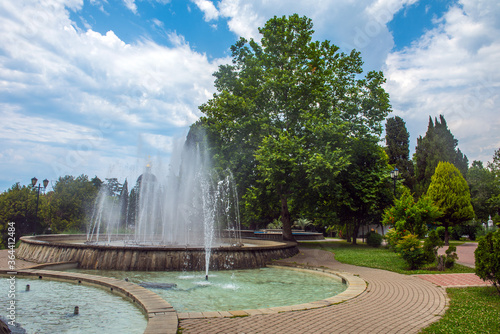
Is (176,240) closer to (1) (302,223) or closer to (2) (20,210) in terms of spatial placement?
(2) (20,210)

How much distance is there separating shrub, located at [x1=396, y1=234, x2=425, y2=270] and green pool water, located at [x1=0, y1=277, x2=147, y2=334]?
1054 cm

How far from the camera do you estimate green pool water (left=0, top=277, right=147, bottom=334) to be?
209 inches

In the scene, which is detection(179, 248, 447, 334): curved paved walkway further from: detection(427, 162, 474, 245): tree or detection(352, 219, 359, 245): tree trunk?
detection(427, 162, 474, 245): tree

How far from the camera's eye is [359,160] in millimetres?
24391

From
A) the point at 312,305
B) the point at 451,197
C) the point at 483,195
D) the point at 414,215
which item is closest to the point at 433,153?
the point at 483,195

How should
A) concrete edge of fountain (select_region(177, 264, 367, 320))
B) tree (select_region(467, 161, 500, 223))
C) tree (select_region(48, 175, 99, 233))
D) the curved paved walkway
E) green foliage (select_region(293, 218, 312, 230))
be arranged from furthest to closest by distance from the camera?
green foliage (select_region(293, 218, 312, 230)) < tree (select_region(467, 161, 500, 223)) < tree (select_region(48, 175, 99, 233)) < concrete edge of fountain (select_region(177, 264, 367, 320)) < the curved paved walkway

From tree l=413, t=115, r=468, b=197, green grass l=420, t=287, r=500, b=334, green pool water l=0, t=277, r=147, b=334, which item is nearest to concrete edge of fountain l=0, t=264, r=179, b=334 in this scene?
green pool water l=0, t=277, r=147, b=334

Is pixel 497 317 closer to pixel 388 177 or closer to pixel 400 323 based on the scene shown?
pixel 400 323

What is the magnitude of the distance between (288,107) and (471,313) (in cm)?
1697

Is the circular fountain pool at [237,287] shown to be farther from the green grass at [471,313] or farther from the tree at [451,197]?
the tree at [451,197]

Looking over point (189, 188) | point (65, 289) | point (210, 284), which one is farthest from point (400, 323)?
point (189, 188)

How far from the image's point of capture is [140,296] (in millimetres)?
6629

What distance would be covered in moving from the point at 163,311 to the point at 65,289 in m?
3.98

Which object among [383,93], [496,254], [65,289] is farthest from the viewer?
[383,93]
